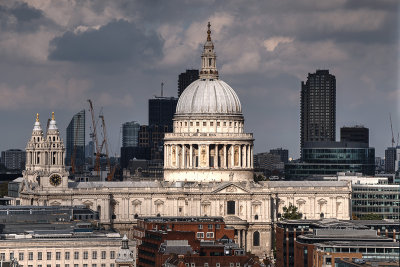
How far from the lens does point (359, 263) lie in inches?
7598

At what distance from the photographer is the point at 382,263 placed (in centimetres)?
19038

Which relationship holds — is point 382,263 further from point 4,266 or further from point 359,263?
point 4,266

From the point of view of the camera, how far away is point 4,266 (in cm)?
19612

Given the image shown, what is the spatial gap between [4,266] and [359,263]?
36734mm

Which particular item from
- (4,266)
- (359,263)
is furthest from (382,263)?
(4,266)

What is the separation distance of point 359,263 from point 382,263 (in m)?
3.36

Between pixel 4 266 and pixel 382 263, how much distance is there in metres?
39.1
